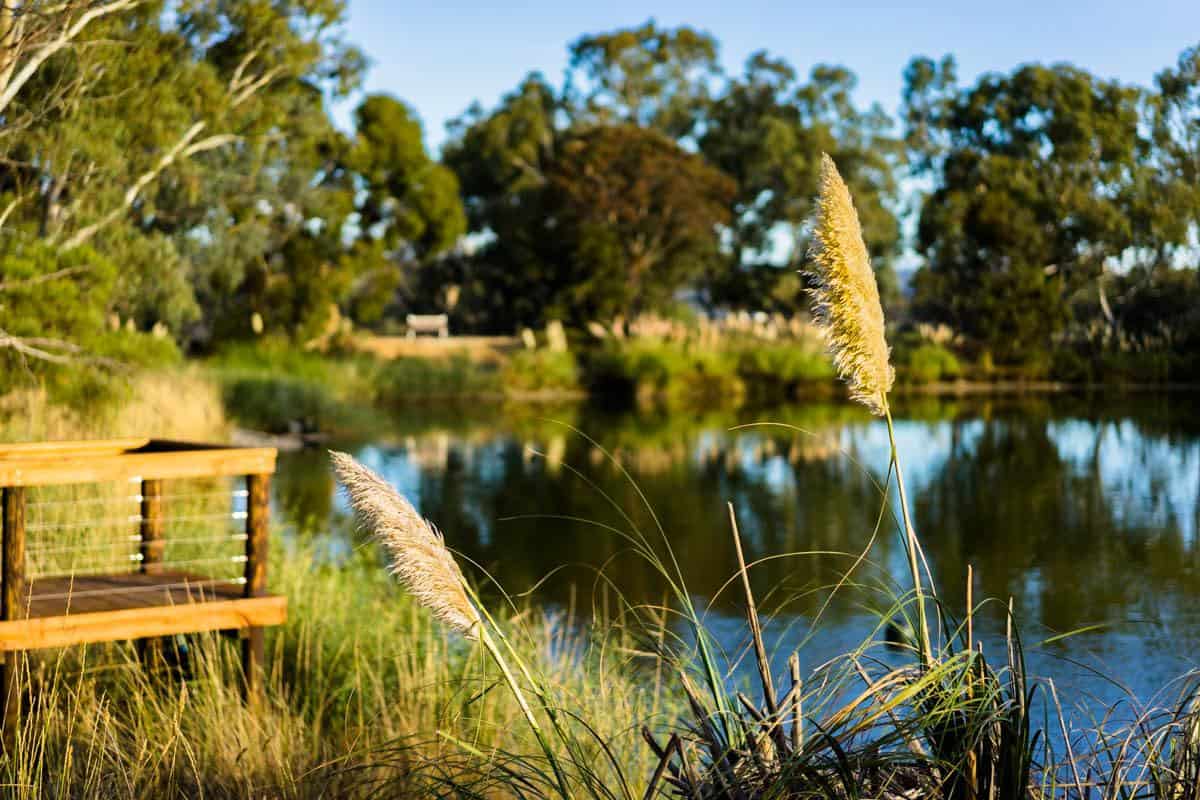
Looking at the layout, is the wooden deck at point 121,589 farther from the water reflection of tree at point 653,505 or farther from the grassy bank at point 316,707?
the water reflection of tree at point 653,505

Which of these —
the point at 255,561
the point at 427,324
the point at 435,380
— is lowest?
the point at 255,561

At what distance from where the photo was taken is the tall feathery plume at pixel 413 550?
1983mm

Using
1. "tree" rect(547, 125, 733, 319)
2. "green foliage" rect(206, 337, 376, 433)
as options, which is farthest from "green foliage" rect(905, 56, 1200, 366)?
"green foliage" rect(206, 337, 376, 433)

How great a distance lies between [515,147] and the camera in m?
37.7

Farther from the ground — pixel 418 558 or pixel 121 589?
pixel 418 558

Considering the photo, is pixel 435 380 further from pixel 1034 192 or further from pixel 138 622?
pixel 138 622

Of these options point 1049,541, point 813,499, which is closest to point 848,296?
point 1049,541

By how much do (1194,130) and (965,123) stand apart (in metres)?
5.10

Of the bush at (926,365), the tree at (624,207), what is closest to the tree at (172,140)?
the tree at (624,207)

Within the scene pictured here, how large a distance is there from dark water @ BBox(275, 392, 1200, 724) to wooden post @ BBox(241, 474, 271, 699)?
3.02 ft

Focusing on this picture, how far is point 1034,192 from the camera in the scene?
32781mm

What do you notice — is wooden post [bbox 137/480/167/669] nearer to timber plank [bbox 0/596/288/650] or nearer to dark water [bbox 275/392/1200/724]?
timber plank [bbox 0/596/288/650]

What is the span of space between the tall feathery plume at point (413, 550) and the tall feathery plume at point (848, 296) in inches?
24.5

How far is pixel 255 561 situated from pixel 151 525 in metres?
0.82
